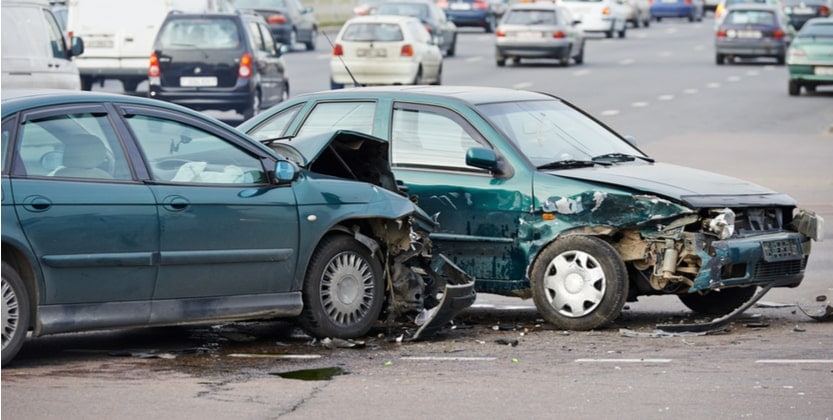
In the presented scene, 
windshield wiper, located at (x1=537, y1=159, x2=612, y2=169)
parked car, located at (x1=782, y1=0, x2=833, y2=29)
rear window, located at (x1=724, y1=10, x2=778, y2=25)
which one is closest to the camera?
windshield wiper, located at (x1=537, y1=159, x2=612, y2=169)

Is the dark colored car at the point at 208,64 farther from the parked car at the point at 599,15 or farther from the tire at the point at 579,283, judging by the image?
the parked car at the point at 599,15

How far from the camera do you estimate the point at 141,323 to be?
28.6 feet

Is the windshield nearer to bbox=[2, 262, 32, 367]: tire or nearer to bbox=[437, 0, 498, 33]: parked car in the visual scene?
bbox=[2, 262, 32, 367]: tire

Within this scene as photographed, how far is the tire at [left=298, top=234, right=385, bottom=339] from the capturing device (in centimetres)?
948

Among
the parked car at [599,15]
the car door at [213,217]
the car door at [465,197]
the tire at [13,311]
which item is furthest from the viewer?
the parked car at [599,15]

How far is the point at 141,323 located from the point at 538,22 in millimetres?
32974

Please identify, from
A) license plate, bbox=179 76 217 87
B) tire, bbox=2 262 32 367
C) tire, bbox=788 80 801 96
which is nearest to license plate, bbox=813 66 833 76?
tire, bbox=788 80 801 96

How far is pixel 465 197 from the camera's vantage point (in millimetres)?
10391

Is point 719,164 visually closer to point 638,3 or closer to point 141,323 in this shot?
point 141,323

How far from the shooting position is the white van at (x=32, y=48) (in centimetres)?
2045

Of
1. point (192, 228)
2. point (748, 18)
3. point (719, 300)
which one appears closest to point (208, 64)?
point (719, 300)

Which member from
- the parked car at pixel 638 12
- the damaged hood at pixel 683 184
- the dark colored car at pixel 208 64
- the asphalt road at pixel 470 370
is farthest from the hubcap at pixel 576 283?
the parked car at pixel 638 12

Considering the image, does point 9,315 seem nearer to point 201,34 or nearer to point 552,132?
point 552,132

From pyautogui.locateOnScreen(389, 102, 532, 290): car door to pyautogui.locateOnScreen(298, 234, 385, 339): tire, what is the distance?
76 centimetres
